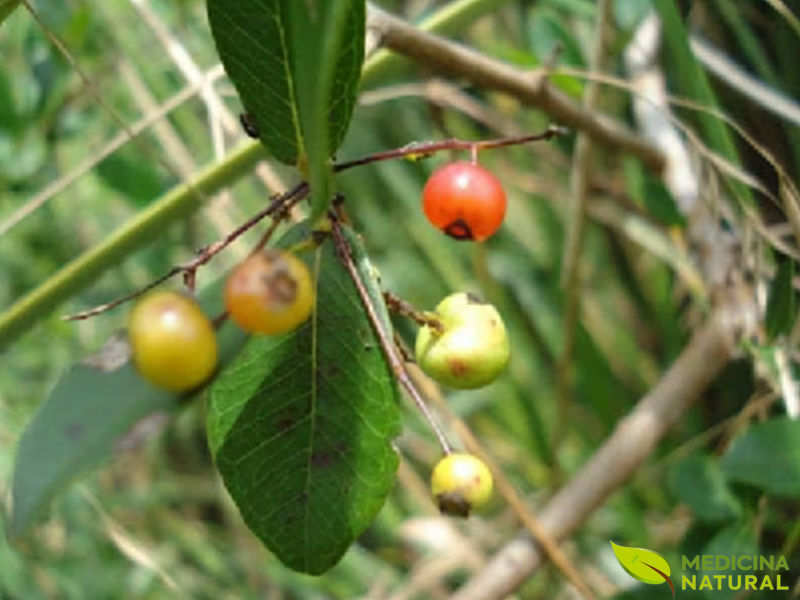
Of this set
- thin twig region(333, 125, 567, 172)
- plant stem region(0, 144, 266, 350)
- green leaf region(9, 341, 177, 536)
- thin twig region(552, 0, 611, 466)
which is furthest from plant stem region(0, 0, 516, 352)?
green leaf region(9, 341, 177, 536)

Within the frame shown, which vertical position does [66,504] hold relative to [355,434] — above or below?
above

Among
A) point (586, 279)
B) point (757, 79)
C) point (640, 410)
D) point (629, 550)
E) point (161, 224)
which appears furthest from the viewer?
point (586, 279)

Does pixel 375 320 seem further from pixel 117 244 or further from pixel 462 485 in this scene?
pixel 117 244

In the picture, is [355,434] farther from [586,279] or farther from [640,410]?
[586,279]

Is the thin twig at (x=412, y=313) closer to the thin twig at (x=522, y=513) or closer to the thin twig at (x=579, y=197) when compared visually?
the thin twig at (x=522, y=513)

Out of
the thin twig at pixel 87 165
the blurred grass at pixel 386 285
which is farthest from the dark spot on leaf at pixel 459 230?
the blurred grass at pixel 386 285

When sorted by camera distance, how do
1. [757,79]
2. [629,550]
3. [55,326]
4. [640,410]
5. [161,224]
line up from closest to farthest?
1. [629,550]
2. [161,224]
3. [640,410]
4. [757,79]
5. [55,326]

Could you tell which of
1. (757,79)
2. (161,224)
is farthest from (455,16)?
(757,79)
